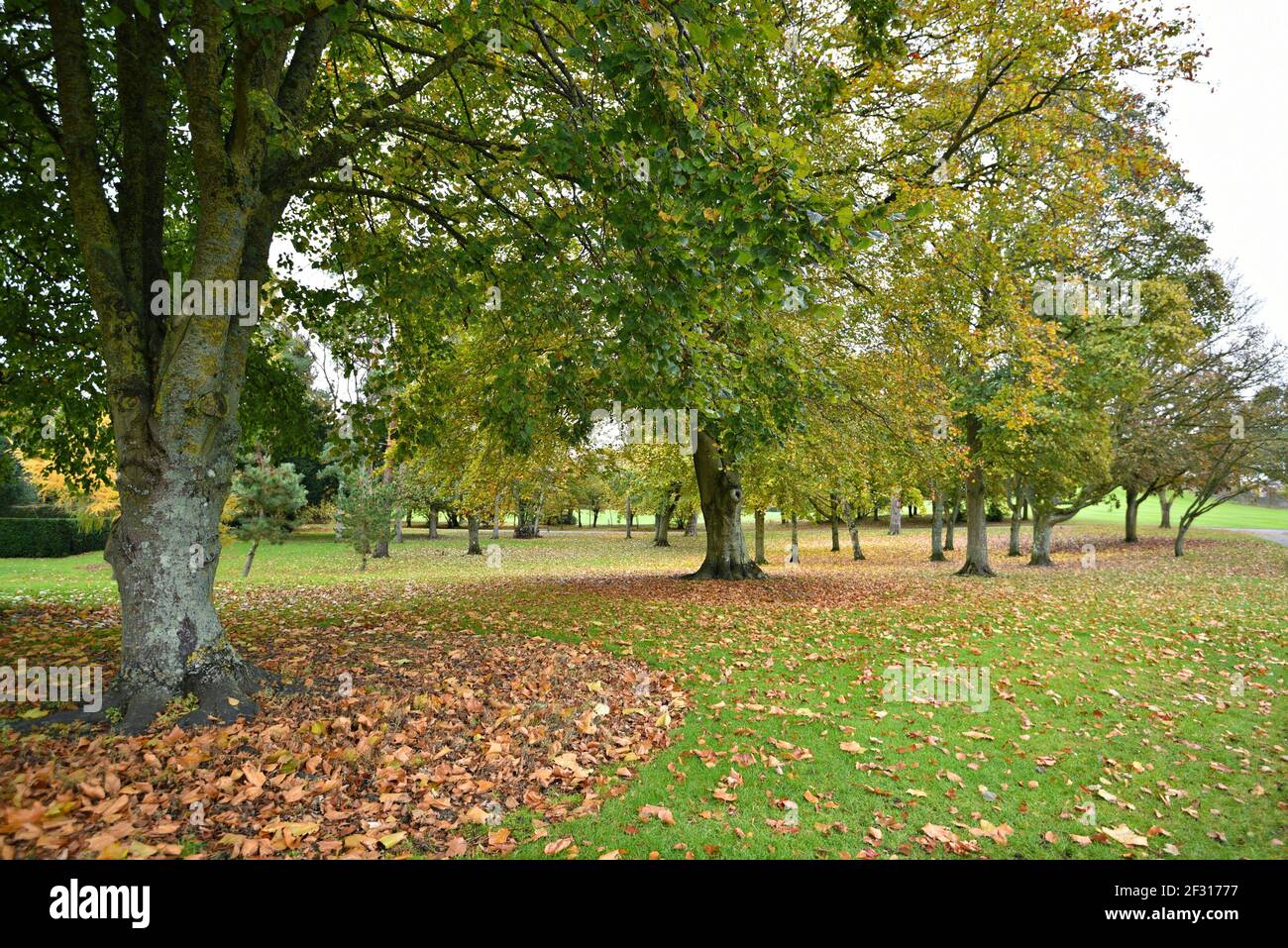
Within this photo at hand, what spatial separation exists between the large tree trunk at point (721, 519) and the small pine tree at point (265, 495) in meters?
13.7

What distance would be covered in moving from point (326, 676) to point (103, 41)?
755cm

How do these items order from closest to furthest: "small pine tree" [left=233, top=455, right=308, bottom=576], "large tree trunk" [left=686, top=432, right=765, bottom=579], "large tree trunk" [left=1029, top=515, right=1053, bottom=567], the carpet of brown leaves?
the carpet of brown leaves < "large tree trunk" [left=686, top=432, right=765, bottom=579] < "small pine tree" [left=233, top=455, right=308, bottom=576] < "large tree trunk" [left=1029, top=515, right=1053, bottom=567]

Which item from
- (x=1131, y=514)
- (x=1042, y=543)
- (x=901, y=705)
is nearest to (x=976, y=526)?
(x=1042, y=543)

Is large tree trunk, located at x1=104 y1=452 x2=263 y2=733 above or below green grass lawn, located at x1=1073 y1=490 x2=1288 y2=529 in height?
above

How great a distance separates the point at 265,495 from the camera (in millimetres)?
20172

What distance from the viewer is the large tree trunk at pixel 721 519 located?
17.1m

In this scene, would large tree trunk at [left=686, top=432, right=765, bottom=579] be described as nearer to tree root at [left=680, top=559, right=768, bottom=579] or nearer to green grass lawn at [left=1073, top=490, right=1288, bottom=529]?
tree root at [left=680, top=559, right=768, bottom=579]

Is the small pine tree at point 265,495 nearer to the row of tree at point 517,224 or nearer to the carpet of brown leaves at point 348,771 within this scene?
the row of tree at point 517,224

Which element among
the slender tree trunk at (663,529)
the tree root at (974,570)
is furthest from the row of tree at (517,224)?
the slender tree trunk at (663,529)

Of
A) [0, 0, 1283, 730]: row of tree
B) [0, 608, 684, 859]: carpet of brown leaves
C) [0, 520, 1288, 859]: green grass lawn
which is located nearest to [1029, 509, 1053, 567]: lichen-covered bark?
[0, 520, 1288, 859]: green grass lawn

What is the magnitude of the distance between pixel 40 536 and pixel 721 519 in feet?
109

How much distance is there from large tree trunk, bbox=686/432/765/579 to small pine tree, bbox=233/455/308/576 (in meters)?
13.7

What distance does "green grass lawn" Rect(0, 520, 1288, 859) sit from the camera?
433cm

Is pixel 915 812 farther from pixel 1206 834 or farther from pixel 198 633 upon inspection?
pixel 198 633
